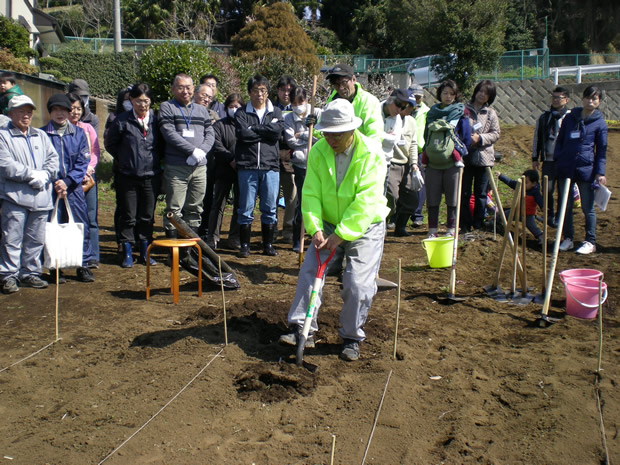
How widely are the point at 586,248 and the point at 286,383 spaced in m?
5.06

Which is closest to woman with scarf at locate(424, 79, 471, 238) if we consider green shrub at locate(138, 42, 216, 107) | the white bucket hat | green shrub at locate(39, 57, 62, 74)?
the white bucket hat

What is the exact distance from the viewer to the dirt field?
360cm

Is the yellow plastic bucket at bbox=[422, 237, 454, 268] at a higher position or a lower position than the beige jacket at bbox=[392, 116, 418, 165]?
lower

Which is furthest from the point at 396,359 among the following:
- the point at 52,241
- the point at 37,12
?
the point at 37,12

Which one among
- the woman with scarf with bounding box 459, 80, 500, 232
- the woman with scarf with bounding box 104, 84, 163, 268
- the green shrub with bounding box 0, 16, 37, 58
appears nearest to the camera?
the woman with scarf with bounding box 104, 84, 163, 268

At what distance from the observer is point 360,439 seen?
12.1ft

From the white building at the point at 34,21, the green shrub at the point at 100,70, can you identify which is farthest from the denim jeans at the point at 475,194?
the white building at the point at 34,21

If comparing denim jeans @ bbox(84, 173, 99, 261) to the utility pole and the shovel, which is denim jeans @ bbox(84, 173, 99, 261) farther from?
the utility pole

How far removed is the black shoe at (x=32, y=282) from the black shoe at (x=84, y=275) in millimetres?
435

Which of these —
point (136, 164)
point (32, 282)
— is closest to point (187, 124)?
point (136, 164)

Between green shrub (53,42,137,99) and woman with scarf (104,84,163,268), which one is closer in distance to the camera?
woman with scarf (104,84,163,268)

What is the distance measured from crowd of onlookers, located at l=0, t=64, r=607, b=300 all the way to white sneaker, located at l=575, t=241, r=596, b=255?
0.01 metres

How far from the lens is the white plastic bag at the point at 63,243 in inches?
244

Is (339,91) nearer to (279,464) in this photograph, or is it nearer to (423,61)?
(279,464)
